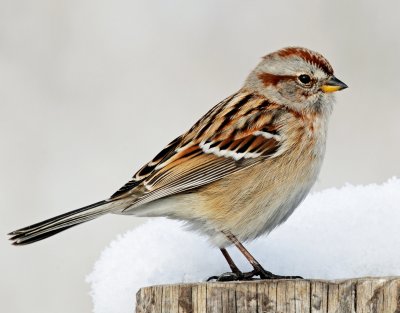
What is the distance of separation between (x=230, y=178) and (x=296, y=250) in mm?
735

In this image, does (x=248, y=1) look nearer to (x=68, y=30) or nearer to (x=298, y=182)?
(x=68, y=30)

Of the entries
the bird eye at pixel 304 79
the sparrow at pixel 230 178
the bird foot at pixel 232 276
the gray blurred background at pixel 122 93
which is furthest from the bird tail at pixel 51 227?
the gray blurred background at pixel 122 93

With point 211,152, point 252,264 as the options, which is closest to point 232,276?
point 252,264

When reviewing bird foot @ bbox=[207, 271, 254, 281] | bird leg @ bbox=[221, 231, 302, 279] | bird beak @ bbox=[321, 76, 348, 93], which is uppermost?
bird beak @ bbox=[321, 76, 348, 93]

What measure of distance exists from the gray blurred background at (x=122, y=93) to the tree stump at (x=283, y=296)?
3192mm

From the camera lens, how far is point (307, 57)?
5.38 meters

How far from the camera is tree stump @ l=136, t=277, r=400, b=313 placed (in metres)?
3.47

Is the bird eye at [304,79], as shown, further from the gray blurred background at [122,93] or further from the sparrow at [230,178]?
the gray blurred background at [122,93]

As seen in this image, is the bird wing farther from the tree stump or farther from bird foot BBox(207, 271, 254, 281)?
the tree stump

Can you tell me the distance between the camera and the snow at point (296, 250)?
4266 mm

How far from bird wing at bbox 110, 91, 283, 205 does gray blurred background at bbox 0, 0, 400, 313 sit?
192 centimetres

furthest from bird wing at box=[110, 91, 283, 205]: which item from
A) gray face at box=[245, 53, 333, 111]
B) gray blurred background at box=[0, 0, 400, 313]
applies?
gray blurred background at box=[0, 0, 400, 313]

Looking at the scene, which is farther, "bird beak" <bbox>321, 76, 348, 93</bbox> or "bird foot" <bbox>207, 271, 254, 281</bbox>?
"bird beak" <bbox>321, 76, 348, 93</bbox>

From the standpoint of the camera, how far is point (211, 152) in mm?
5102
